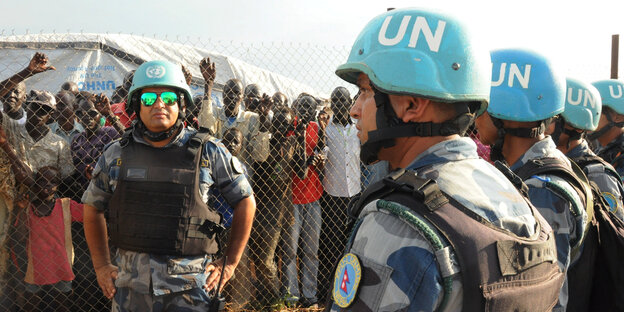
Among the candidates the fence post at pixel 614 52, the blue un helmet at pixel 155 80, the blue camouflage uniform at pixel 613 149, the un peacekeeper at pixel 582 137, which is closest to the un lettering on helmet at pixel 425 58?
the un peacekeeper at pixel 582 137

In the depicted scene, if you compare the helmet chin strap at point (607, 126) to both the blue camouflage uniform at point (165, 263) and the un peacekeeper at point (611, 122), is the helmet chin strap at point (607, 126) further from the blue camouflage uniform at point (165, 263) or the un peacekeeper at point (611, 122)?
the blue camouflage uniform at point (165, 263)

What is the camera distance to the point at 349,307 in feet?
3.21

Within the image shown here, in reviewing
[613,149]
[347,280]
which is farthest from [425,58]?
[613,149]

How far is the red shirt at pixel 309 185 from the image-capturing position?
4.98m

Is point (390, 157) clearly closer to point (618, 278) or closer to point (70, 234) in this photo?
point (618, 278)

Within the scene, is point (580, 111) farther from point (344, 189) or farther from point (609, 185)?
point (344, 189)

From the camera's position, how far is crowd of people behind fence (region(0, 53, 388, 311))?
386cm

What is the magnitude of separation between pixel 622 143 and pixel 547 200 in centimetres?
313

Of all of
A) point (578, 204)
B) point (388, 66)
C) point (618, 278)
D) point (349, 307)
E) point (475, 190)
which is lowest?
point (618, 278)

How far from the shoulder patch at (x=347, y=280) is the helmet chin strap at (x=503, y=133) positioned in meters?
1.35

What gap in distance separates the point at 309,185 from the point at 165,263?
8.42 ft

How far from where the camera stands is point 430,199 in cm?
99

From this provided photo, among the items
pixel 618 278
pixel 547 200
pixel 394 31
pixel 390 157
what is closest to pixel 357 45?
pixel 394 31

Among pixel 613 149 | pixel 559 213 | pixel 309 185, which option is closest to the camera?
pixel 559 213
